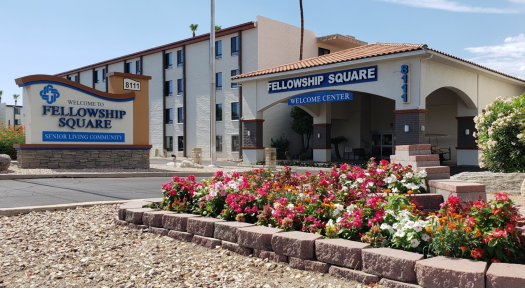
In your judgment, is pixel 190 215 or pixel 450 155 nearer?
pixel 190 215

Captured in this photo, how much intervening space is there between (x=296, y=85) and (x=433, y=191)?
59.2 ft

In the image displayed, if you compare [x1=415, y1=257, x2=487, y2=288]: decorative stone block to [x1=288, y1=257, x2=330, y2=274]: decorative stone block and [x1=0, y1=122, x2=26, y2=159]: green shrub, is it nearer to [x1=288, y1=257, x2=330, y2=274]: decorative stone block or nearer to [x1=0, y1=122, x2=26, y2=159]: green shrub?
[x1=288, y1=257, x2=330, y2=274]: decorative stone block

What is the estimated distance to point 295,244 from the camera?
4.64 m

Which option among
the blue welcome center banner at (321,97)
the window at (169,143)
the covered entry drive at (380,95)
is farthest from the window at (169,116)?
the blue welcome center banner at (321,97)

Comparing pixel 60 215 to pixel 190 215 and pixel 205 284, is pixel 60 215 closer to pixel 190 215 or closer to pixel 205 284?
pixel 190 215

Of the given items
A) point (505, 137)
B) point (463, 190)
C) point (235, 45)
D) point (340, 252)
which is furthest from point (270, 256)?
point (235, 45)

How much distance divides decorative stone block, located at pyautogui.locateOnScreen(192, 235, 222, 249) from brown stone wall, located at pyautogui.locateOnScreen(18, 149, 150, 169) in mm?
13799

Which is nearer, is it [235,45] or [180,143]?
[235,45]

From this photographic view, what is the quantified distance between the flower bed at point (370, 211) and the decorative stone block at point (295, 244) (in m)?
0.28

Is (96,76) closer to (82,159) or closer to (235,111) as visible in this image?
(235,111)

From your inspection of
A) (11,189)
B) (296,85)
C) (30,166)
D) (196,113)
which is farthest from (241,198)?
(196,113)

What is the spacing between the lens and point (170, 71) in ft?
135

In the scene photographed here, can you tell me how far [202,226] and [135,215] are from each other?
1.61 m

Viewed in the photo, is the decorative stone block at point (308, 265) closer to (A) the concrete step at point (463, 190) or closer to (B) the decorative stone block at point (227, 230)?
(B) the decorative stone block at point (227, 230)
